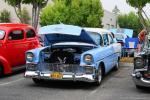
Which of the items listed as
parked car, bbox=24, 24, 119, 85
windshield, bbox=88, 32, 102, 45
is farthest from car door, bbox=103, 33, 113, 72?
windshield, bbox=88, 32, 102, 45

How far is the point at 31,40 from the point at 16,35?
1002 mm

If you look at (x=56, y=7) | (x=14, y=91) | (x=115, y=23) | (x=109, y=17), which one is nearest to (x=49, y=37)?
(x=14, y=91)

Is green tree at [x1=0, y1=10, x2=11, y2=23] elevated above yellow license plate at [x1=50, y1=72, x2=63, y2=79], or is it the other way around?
green tree at [x1=0, y1=10, x2=11, y2=23]

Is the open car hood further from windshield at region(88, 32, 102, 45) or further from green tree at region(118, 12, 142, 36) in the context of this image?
green tree at region(118, 12, 142, 36)

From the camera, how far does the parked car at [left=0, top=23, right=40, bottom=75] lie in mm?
13031

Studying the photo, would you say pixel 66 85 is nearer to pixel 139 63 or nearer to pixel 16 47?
pixel 139 63

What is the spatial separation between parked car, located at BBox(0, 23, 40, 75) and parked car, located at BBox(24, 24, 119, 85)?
1.17 meters

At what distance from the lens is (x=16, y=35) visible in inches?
545

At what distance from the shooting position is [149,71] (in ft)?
34.6

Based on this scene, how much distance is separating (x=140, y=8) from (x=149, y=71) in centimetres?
1170

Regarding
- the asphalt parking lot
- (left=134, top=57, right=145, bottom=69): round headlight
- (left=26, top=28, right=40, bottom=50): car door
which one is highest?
(left=26, top=28, right=40, bottom=50): car door

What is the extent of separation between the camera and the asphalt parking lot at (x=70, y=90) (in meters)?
10.1

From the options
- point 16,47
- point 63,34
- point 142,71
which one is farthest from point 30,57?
point 142,71

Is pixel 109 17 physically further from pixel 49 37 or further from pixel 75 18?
pixel 49 37
